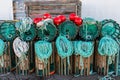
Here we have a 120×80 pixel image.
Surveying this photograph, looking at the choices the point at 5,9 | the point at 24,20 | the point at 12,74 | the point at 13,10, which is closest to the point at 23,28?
the point at 24,20

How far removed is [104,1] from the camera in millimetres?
2857

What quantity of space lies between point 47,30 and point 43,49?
17 cm

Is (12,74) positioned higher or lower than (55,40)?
lower

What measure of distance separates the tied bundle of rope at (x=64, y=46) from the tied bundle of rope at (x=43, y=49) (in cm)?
8

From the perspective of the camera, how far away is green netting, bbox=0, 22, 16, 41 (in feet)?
6.52

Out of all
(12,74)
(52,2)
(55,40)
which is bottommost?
(12,74)

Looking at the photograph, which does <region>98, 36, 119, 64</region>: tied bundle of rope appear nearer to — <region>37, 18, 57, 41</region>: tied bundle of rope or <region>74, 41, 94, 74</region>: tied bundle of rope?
<region>74, 41, 94, 74</region>: tied bundle of rope

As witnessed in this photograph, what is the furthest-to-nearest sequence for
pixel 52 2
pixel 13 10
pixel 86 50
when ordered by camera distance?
pixel 13 10 → pixel 52 2 → pixel 86 50

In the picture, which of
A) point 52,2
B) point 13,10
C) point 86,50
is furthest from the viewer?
point 13,10

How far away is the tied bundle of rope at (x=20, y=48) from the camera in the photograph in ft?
6.40

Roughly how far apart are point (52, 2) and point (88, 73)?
3.43 ft

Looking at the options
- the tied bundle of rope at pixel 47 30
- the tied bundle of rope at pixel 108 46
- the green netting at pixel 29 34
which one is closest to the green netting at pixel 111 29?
the tied bundle of rope at pixel 108 46

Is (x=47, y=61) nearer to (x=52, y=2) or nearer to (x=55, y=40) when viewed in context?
(x=55, y=40)

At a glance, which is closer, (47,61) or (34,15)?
(47,61)
